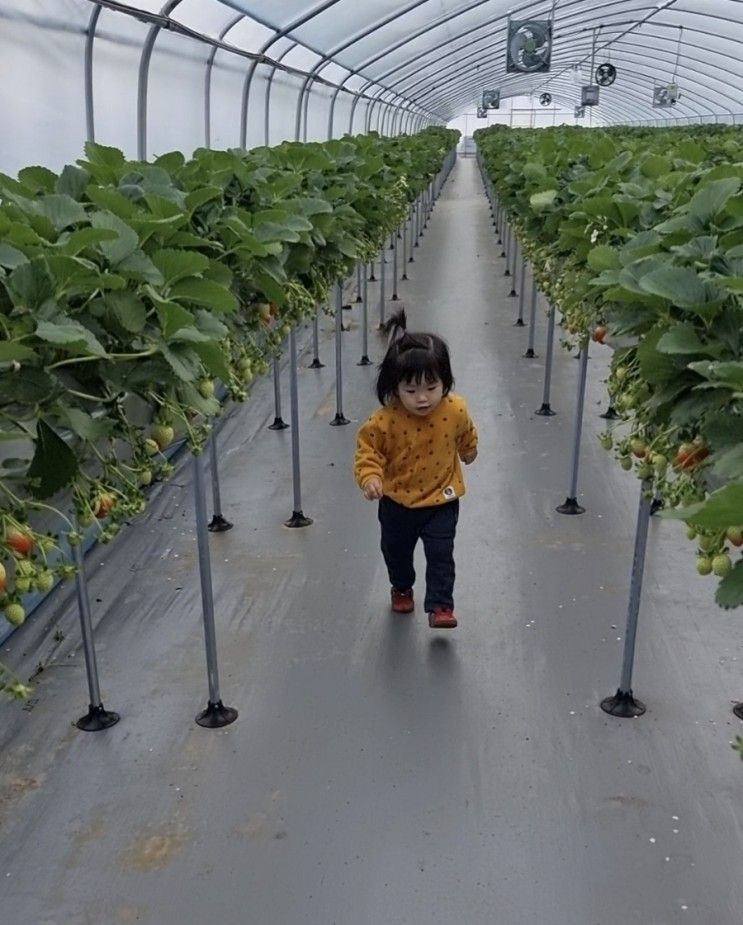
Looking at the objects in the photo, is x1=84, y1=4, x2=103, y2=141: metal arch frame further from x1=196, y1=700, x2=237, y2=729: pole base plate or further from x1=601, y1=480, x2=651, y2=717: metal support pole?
x1=601, y1=480, x2=651, y2=717: metal support pole

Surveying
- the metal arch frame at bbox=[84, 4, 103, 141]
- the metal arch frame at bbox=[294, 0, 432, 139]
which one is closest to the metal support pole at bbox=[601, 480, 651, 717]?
the metal arch frame at bbox=[84, 4, 103, 141]

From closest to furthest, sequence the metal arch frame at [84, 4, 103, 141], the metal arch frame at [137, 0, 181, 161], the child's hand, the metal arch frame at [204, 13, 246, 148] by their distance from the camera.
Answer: the child's hand, the metal arch frame at [84, 4, 103, 141], the metal arch frame at [137, 0, 181, 161], the metal arch frame at [204, 13, 246, 148]

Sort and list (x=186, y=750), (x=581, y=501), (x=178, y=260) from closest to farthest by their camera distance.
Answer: (x=178, y=260) < (x=186, y=750) < (x=581, y=501)

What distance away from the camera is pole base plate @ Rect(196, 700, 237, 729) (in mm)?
3090

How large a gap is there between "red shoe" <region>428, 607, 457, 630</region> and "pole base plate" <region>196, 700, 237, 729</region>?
2.84 feet

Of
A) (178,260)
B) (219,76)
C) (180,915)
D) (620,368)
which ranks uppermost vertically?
(219,76)

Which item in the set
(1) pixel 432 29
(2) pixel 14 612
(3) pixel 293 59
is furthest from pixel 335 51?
(2) pixel 14 612

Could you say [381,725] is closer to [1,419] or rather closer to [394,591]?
[394,591]

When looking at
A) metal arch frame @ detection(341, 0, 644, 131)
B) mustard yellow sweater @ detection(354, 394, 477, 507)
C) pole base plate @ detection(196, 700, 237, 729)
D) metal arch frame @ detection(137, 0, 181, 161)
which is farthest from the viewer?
metal arch frame @ detection(341, 0, 644, 131)

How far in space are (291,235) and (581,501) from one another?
2.81 meters

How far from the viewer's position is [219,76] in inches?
356

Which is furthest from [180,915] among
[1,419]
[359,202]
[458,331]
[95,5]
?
[458,331]

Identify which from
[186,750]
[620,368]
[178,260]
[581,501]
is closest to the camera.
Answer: [178,260]

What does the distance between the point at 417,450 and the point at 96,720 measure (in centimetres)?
150
